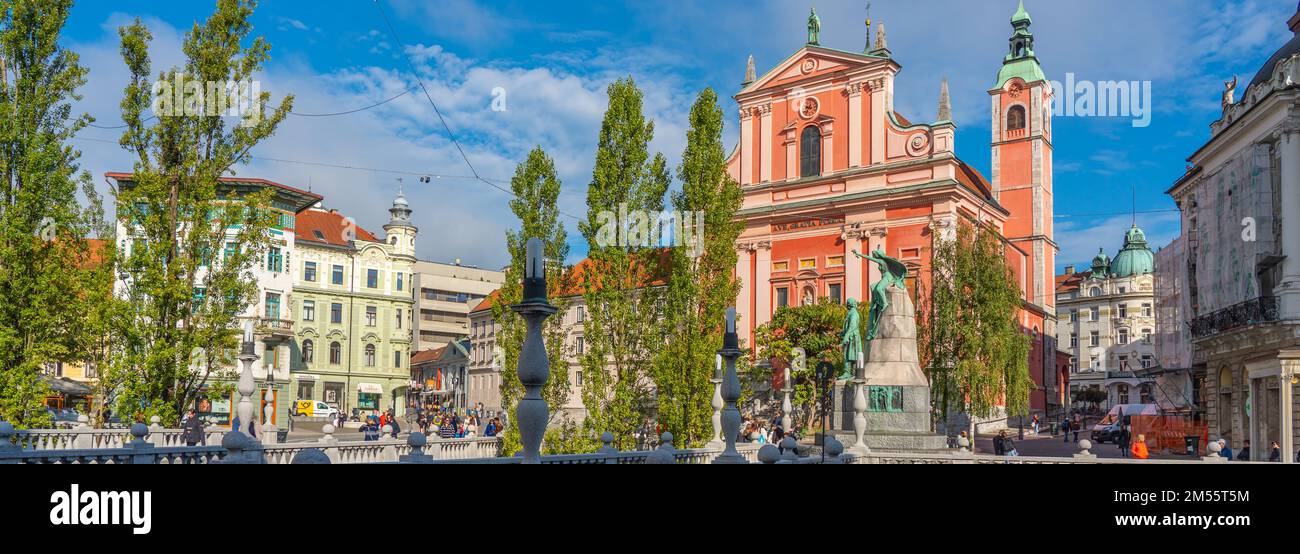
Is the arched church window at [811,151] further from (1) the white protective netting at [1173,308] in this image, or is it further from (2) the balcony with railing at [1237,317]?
(2) the balcony with railing at [1237,317]

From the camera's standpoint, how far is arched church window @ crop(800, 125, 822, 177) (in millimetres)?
46031

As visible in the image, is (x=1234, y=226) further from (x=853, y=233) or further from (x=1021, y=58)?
(x=1021, y=58)

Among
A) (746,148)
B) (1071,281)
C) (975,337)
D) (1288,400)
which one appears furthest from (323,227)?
(1071,281)

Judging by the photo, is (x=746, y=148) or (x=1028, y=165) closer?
(x=746, y=148)

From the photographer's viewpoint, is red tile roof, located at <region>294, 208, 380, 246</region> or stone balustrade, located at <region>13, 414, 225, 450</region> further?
red tile roof, located at <region>294, 208, 380, 246</region>

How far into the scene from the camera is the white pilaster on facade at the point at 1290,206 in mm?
27578

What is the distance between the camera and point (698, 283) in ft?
93.1

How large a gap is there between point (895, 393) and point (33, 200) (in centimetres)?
1959

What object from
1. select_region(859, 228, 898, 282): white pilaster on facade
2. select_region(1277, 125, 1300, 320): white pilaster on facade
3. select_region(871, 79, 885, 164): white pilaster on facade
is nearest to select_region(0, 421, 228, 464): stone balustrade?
select_region(1277, 125, 1300, 320): white pilaster on facade

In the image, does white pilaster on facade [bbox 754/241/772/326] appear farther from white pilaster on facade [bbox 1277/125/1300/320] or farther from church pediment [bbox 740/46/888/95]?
white pilaster on facade [bbox 1277/125/1300/320]

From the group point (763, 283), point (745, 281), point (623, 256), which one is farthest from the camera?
point (745, 281)

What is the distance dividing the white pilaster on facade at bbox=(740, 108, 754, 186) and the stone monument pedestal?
23.7m
